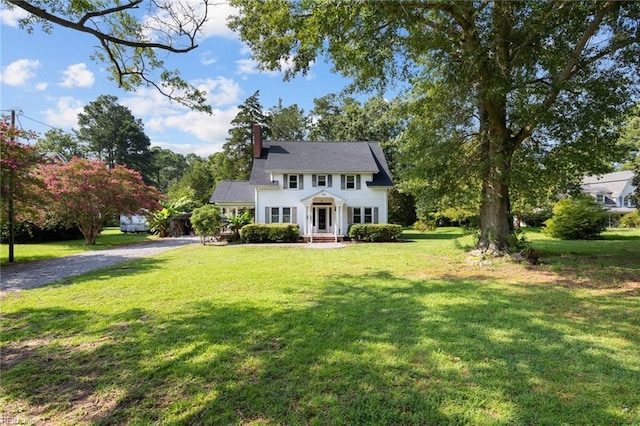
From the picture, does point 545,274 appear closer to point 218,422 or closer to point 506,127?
point 506,127

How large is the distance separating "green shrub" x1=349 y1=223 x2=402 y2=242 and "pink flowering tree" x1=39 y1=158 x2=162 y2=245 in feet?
42.1

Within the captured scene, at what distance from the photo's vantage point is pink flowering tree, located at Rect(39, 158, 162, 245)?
55.1 feet

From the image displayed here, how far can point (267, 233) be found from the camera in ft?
64.6

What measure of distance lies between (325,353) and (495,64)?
9.43 m

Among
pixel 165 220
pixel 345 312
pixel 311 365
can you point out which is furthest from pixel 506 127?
pixel 165 220

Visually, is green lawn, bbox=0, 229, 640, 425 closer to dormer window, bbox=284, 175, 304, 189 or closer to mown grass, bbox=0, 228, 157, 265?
mown grass, bbox=0, 228, 157, 265

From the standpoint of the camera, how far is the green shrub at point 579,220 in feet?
59.9

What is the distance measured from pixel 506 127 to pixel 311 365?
10338 mm

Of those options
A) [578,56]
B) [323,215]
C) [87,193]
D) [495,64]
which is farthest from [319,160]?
[578,56]

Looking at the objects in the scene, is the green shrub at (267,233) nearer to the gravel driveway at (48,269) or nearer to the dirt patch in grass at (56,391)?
the gravel driveway at (48,269)

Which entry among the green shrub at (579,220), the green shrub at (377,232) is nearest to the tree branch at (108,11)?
the green shrub at (377,232)

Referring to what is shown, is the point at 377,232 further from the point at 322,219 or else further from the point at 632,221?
the point at 632,221

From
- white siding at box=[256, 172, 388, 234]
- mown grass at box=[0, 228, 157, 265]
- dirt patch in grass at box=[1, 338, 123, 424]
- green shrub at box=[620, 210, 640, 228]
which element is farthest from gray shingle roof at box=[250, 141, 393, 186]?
green shrub at box=[620, 210, 640, 228]

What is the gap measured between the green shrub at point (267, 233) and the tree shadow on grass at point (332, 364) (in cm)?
1362
